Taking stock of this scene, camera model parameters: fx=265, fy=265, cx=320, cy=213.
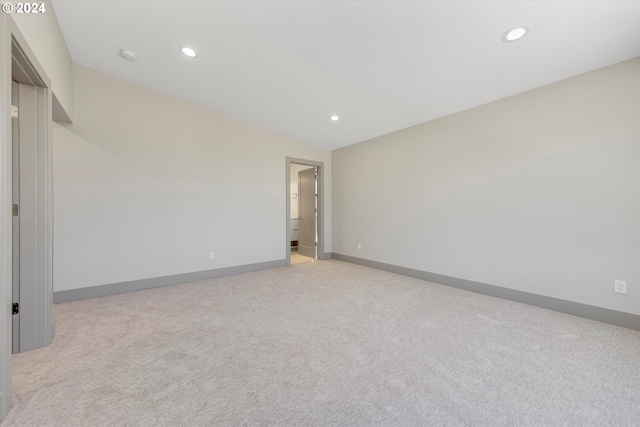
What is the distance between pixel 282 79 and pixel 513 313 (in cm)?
375

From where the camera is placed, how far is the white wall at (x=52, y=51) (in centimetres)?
191

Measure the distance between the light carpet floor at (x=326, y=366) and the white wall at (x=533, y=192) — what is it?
55cm

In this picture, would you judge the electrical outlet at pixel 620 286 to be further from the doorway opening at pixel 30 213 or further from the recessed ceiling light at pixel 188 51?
the doorway opening at pixel 30 213

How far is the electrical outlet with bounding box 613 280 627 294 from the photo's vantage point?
2.51 m

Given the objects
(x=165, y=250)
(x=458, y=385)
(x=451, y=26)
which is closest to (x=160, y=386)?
(x=458, y=385)

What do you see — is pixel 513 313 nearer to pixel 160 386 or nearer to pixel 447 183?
pixel 447 183

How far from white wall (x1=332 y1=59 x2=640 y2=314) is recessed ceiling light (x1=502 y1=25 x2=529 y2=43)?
1068 mm

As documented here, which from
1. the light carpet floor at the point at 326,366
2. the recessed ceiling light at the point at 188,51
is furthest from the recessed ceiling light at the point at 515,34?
the recessed ceiling light at the point at 188,51

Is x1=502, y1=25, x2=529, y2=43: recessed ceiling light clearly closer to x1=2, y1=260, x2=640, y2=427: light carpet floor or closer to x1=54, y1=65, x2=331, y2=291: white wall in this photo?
x1=2, y1=260, x2=640, y2=427: light carpet floor

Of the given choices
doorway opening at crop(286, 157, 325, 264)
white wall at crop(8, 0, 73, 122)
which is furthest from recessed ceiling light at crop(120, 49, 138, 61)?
doorway opening at crop(286, 157, 325, 264)

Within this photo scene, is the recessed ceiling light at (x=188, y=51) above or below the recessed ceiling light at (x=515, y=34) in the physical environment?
above

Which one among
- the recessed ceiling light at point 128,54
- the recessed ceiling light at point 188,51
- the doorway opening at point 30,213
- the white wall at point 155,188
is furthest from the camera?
the white wall at point 155,188

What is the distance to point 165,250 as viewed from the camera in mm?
3949

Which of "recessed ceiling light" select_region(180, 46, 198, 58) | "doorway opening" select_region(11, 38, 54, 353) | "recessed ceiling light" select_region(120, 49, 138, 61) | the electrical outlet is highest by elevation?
"recessed ceiling light" select_region(120, 49, 138, 61)
